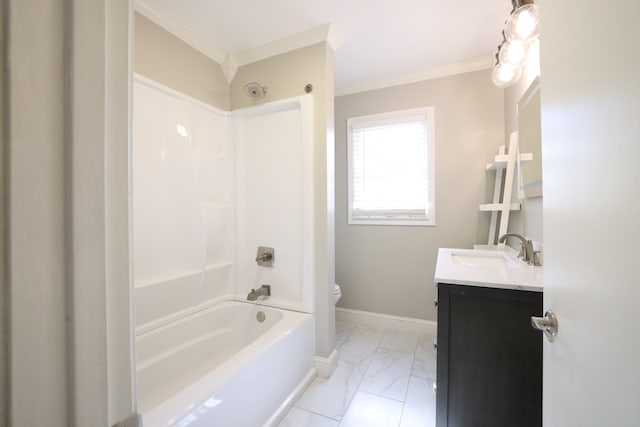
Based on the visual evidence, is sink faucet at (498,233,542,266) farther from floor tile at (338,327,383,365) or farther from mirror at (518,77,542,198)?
floor tile at (338,327,383,365)

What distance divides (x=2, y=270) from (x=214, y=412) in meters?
1.11

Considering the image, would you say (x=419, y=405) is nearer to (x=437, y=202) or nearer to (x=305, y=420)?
(x=305, y=420)

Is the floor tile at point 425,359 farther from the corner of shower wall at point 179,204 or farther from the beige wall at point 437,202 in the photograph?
the corner of shower wall at point 179,204

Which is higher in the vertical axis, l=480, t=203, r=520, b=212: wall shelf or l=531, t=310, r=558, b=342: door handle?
l=480, t=203, r=520, b=212: wall shelf

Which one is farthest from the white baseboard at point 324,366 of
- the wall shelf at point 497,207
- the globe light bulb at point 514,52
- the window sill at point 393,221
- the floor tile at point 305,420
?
the globe light bulb at point 514,52

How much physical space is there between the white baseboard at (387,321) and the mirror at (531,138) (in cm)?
143

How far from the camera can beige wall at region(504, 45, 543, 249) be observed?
1472 millimetres

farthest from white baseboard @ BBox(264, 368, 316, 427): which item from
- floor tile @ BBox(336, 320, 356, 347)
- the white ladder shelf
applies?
the white ladder shelf

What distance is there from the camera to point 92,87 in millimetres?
297

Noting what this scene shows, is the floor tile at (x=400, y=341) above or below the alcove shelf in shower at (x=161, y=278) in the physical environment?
below

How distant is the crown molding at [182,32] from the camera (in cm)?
159

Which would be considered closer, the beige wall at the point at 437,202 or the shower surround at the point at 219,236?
the shower surround at the point at 219,236

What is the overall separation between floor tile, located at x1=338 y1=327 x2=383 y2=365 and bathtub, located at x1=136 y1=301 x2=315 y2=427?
0.41 metres

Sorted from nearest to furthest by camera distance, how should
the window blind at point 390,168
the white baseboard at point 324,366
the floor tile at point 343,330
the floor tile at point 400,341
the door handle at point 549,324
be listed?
the door handle at point 549,324
the white baseboard at point 324,366
the floor tile at point 400,341
the floor tile at point 343,330
the window blind at point 390,168
